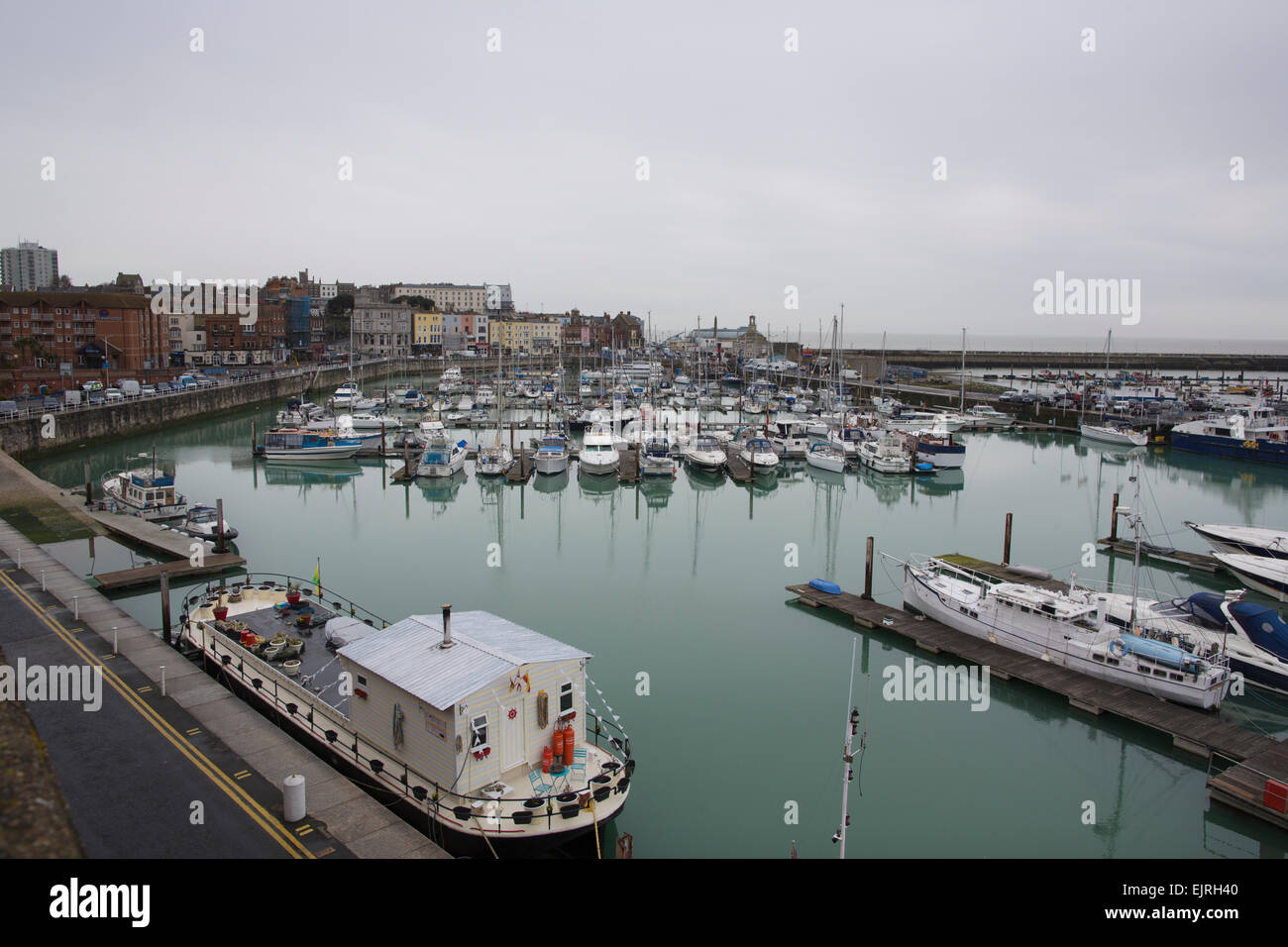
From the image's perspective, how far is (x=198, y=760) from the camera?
1265cm

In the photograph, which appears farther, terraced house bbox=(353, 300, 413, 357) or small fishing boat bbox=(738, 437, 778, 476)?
terraced house bbox=(353, 300, 413, 357)

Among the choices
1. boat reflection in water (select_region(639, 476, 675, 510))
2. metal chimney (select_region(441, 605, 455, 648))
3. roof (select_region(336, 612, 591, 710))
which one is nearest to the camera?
roof (select_region(336, 612, 591, 710))

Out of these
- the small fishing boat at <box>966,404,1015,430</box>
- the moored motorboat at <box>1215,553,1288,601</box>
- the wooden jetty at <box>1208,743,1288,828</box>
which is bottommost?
the wooden jetty at <box>1208,743,1288,828</box>

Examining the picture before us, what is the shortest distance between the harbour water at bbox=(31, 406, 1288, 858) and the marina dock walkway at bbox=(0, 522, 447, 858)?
5060 millimetres

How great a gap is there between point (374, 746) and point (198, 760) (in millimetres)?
2554

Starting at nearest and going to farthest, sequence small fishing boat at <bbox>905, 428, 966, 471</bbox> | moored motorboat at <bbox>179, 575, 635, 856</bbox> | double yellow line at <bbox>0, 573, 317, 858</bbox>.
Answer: double yellow line at <bbox>0, 573, 317, 858</bbox>
moored motorboat at <bbox>179, 575, 635, 856</bbox>
small fishing boat at <bbox>905, 428, 966, 471</bbox>

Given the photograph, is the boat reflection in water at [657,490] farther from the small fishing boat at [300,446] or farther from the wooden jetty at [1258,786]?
the wooden jetty at [1258,786]

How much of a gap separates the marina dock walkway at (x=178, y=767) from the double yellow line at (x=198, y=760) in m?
0.02

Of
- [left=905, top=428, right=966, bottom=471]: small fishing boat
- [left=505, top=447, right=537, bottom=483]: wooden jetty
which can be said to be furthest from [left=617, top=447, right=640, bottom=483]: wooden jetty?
[left=905, top=428, right=966, bottom=471]: small fishing boat

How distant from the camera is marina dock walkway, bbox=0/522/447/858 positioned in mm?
10617

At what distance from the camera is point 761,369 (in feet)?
393

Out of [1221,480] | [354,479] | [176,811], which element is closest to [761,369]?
[1221,480]

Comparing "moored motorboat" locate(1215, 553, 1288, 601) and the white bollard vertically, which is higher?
the white bollard

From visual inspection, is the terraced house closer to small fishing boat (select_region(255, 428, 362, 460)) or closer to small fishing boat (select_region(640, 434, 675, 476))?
small fishing boat (select_region(255, 428, 362, 460))
